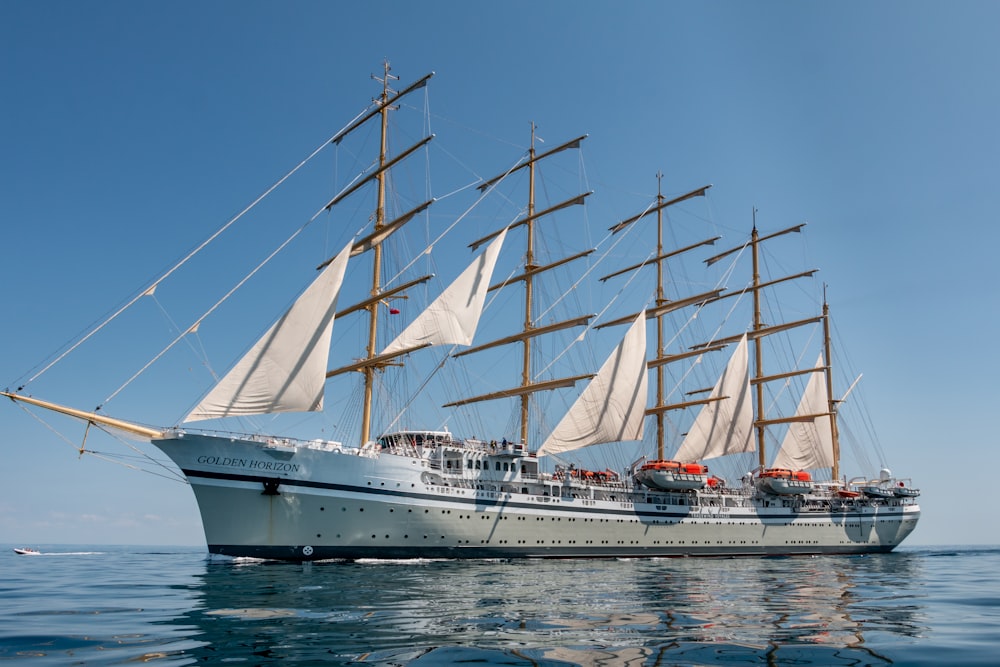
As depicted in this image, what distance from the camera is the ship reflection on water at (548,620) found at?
954cm

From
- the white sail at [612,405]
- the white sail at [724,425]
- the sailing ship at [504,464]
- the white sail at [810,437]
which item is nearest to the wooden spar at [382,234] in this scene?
the sailing ship at [504,464]

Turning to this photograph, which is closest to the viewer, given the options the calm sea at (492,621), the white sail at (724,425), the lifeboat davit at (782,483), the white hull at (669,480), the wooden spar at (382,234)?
the calm sea at (492,621)

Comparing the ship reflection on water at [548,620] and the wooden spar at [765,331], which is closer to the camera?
the ship reflection on water at [548,620]

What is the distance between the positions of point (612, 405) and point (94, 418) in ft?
92.4

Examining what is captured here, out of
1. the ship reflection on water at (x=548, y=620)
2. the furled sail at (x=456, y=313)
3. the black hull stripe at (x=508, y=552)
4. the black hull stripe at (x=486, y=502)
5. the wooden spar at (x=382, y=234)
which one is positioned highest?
the wooden spar at (x=382, y=234)

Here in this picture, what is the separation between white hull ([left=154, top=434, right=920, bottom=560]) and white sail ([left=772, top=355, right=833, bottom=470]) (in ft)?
39.0

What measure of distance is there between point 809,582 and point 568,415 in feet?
69.3

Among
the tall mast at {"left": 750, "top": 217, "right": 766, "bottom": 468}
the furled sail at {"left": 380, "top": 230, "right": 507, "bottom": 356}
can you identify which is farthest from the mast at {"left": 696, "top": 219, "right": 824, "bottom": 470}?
the furled sail at {"left": 380, "top": 230, "right": 507, "bottom": 356}

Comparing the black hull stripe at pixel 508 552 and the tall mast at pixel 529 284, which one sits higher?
the tall mast at pixel 529 284

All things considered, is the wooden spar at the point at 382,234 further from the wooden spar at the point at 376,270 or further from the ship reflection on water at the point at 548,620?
the ship reflection on water at the point at 548,620

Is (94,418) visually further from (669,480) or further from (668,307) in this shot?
(668,307)

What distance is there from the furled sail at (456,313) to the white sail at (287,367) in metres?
5.83

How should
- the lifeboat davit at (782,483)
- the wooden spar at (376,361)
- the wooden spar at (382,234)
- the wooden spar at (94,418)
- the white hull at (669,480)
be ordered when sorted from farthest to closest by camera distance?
1. the lifeboat davit at (782,483)
2. the white hull at (669,480)
3. the wooden spar at (382,234)
4. the wooden spar at (376,361)
5. the wooden spar at (94,418)

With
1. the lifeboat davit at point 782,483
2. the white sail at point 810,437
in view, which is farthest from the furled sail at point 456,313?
the white sail at point 810,437
